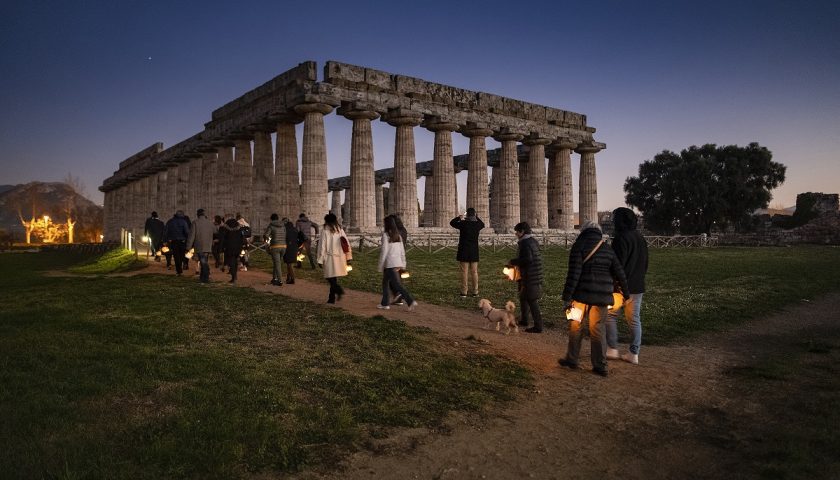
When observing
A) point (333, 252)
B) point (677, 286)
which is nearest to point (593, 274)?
point (333, 252)

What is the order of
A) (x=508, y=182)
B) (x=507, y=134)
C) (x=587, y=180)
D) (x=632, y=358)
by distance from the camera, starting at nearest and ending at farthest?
(x=632, y=358) < (x=507, y=134) < (x=508, y=182) < (x=587, y=180)

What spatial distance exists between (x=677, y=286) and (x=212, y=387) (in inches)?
614

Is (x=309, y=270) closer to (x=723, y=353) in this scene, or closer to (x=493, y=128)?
(x=723, y=353)

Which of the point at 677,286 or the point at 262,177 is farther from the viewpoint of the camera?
the point at 262,177

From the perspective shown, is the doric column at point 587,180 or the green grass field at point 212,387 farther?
the doric column at point 587,180

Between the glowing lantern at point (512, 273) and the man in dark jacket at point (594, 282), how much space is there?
222 centimetres

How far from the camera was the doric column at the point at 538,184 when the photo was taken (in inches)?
1574

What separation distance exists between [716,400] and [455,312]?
6143mm

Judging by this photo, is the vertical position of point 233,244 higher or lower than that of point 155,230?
lower

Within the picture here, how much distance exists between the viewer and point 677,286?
665 inches

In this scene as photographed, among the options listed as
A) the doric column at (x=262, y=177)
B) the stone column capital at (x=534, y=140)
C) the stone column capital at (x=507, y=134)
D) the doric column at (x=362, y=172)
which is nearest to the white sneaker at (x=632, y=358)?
the doric column at (x=362, y=172)

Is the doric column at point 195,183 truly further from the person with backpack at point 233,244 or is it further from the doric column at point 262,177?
the person with backpack at point 233,244

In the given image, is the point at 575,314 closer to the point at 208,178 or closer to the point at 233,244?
the point at 233,244

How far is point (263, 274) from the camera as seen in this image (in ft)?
60.8
